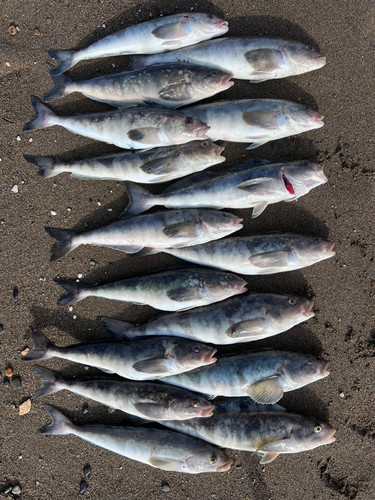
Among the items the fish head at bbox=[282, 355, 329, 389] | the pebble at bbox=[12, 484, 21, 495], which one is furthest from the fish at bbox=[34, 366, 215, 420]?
the pebble at bbox=[12, 484, 21, 495]

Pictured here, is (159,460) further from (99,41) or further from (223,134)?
(99,41)

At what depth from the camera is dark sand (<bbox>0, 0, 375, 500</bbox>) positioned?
429 centimetres

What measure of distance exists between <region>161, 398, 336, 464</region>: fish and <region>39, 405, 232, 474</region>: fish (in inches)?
4.8

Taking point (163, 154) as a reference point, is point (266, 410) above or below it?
below

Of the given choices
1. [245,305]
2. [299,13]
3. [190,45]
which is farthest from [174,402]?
[299,13]

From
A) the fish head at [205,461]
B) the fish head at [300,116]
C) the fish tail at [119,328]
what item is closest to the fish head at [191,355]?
the fish tail at [119,328]

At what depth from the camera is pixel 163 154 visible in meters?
3.93

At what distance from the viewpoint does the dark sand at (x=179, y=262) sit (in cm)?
429

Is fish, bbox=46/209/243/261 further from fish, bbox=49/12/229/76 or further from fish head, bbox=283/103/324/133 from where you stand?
fish, bbox=49/12/229/76

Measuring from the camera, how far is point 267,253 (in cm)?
393

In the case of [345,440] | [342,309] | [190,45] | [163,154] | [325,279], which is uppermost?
[190,45]

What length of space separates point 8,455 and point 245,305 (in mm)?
4018

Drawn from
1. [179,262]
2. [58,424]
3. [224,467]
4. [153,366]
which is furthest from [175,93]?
[224,467]

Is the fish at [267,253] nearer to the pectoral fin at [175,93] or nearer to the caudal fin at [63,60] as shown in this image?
the pectoral fin at [175,93]
